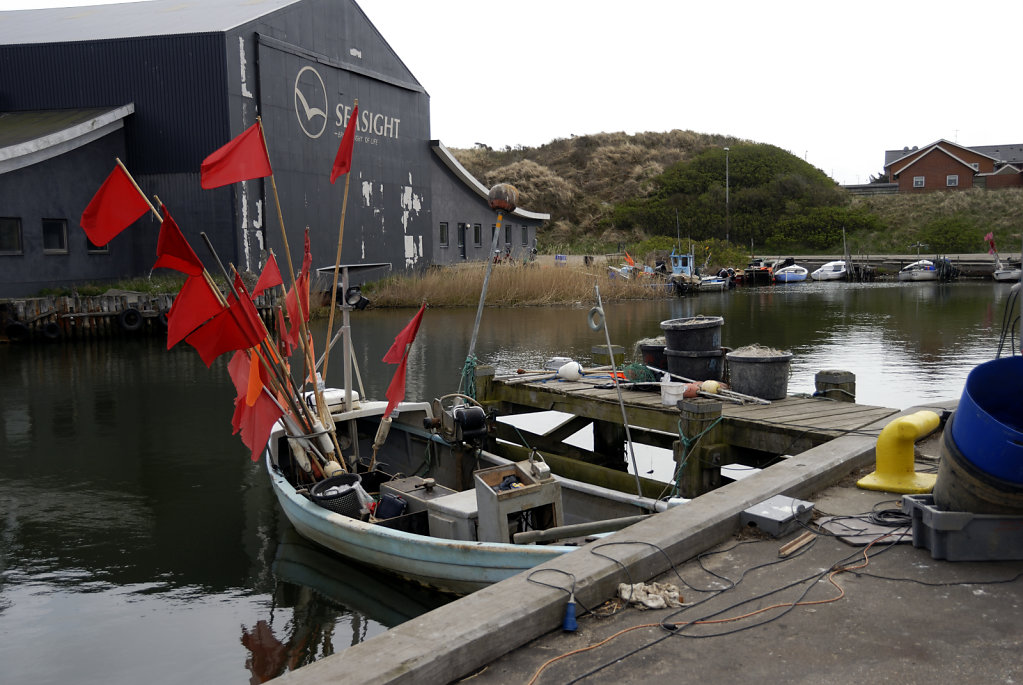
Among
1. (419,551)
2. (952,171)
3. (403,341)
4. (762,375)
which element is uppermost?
(952,171)

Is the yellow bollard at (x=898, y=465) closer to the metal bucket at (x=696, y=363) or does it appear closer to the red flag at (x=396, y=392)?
the metal bucket at (x=696, y=363)

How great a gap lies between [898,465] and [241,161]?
6668 mm

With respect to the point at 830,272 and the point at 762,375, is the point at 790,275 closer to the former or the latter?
the point at 830,272

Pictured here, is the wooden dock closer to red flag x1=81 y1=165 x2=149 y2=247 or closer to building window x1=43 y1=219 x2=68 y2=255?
red flag x1=81 y1=165 x2=149 y2=247

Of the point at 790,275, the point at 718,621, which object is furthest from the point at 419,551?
the point at 790,275

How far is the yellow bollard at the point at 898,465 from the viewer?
21.9 ft

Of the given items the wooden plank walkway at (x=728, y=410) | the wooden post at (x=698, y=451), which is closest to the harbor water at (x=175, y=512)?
the wooden post at (x=698, y=451)

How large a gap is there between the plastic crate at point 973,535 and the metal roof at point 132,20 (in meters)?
27.8

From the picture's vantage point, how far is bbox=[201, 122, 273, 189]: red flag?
29.2ft

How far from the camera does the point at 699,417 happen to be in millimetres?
8930

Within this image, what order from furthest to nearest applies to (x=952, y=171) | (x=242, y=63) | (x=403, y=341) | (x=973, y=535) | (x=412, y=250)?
(x=952, y=171), (x=412, y=250), (x=242, y=63), (x=403, y=341), (x=973, y=535)

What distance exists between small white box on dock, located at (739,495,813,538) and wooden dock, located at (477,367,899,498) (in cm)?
264

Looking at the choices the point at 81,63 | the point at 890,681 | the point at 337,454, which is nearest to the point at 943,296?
the point at 81,63

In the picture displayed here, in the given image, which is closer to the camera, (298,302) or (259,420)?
(259,420)
